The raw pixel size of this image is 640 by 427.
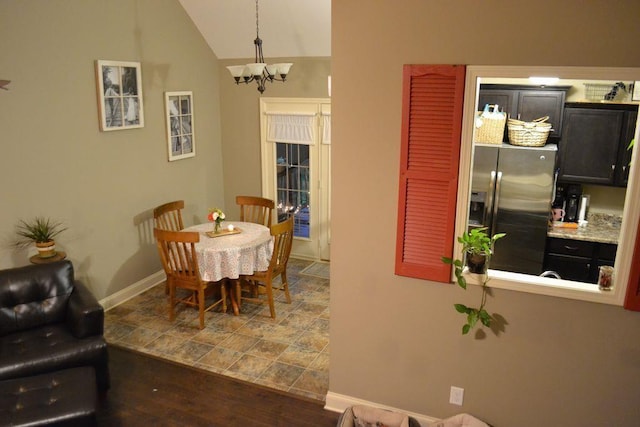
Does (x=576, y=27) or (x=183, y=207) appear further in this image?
(x=183, y=207)

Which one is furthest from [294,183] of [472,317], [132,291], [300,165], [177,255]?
[472,317]

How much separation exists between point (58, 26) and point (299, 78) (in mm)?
2671

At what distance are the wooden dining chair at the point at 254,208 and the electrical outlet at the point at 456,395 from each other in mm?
3107

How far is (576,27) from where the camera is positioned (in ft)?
8.07

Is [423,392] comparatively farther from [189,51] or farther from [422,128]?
[189,51]

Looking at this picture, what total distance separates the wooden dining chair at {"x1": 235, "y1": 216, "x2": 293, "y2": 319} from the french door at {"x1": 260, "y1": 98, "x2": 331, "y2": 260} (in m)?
1.31

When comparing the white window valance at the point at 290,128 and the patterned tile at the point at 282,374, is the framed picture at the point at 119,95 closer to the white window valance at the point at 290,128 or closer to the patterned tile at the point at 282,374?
the white window valance at the point at 290,128

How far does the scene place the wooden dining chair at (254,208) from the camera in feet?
19.0

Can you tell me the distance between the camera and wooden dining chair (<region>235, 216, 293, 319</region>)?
15.9ft

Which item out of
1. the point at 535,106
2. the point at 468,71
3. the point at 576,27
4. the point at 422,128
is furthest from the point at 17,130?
the point at 535,106

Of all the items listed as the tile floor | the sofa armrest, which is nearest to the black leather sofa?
the sofa armrest

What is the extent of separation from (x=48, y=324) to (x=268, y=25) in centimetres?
375

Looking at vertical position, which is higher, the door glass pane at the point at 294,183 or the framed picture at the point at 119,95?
the framed picture at the point at 119,95

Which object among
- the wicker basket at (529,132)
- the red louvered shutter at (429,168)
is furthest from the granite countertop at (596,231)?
the red louvered shutter at (429,168)
